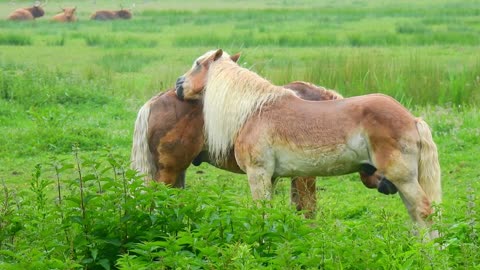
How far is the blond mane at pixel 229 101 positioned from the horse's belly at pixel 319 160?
1.30 ft

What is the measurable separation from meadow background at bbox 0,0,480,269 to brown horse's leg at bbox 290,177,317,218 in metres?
0.11

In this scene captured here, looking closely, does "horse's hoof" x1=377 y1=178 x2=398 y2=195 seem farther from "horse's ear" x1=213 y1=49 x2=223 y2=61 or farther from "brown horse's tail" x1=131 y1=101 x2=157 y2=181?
"brown horse's tail" x1=131 y1=101 x2=157 y2=181

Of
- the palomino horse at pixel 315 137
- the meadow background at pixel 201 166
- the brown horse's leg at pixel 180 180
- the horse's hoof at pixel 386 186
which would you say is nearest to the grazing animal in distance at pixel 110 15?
the meadow background at pixel 201 166

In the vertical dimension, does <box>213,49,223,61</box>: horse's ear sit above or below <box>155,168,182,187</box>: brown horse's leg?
above

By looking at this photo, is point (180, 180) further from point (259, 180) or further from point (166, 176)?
point (259, 180)

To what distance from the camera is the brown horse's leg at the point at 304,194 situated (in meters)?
6.54

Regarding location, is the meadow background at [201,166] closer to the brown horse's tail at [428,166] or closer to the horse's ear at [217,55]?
the brown horse's tail at [428,166]

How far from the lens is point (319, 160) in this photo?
6.05 m

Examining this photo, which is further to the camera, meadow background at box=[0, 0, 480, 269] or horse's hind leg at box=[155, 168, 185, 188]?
horse's hind leg at box=[155, 168, 185, 188]

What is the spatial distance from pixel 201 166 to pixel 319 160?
389cm

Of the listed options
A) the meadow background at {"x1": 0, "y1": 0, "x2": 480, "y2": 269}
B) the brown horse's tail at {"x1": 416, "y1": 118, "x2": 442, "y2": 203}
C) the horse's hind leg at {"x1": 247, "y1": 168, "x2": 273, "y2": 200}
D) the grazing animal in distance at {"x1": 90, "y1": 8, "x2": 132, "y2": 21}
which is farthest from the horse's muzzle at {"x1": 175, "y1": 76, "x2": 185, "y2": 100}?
the grazing animal in distance at {"x1": 90, "y1": 8, "x2": 132, "y2": 21}

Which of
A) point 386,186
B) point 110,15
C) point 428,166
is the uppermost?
point 428,166

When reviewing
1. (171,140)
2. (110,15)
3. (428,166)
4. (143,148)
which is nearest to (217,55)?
(171,140)

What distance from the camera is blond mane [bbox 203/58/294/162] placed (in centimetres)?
630
